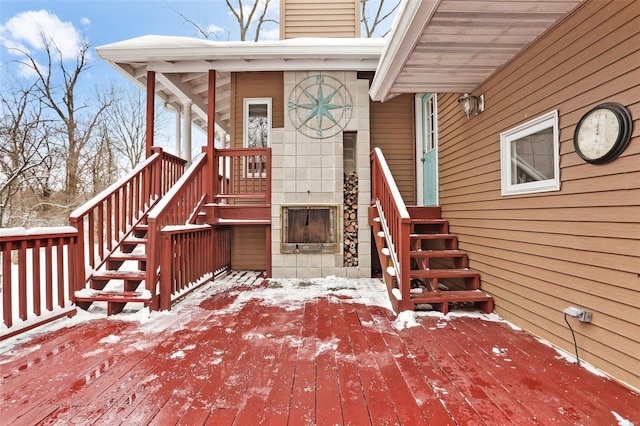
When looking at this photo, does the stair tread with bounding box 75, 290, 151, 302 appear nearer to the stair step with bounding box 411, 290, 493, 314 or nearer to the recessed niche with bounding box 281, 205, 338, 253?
the recessed niche with bounding box 281, 205, 338, 253

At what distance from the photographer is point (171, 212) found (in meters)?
3.74

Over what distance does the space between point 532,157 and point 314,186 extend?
3.03 m

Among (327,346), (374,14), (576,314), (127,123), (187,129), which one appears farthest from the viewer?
(127,123)

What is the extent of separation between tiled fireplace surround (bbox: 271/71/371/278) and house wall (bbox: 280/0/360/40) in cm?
299

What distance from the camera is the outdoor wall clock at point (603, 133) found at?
1.88 m

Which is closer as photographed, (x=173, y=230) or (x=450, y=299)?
(x=450, y=299)

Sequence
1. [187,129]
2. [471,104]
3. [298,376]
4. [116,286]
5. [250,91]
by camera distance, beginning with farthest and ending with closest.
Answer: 1. [187,129]
2. [250,91]
3. [116,286]
4. [471,104]
5. [298,376]

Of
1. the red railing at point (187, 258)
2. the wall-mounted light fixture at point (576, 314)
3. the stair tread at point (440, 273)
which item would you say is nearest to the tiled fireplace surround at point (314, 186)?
the red railing at point (187, 258)

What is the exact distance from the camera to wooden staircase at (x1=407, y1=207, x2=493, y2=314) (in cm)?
320

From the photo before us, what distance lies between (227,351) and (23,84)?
45.4 ft

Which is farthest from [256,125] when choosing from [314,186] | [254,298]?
[254,298]

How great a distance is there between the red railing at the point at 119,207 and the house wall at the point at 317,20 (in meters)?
3.89

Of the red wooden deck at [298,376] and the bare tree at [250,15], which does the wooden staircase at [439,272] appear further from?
the bare tree at [250,15]

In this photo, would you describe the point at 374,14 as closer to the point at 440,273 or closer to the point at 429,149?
the point at 429,149
